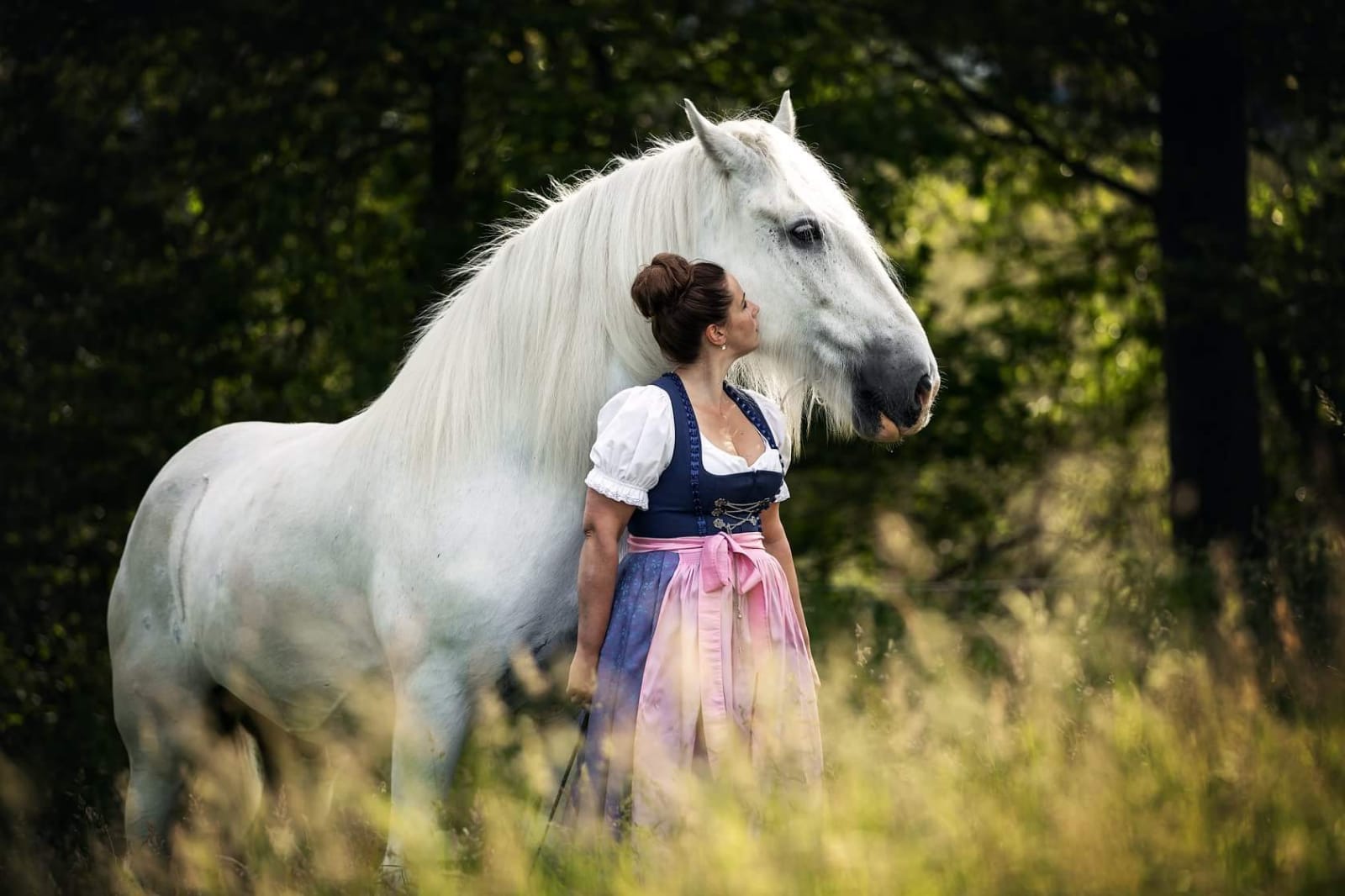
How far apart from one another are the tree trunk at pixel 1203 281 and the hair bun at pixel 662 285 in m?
5.07

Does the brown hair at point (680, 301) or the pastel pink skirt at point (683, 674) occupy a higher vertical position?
the brown hair at point (680, 301)

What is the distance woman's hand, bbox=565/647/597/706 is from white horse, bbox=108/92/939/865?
0.18 meters

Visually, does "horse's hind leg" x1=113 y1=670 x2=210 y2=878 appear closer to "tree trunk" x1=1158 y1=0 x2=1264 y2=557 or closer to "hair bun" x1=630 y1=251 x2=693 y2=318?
"hair bun" x1=630 y1=251 x2=693 y2=318

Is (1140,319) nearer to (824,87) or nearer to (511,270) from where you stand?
(824,87)

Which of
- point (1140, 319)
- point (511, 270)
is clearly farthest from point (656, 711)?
point (1140, 319)

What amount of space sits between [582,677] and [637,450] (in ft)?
1.71

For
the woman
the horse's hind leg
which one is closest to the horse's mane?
the woman

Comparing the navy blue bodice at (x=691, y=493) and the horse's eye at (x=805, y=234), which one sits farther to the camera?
the horse's eye at (x=805, y=234)

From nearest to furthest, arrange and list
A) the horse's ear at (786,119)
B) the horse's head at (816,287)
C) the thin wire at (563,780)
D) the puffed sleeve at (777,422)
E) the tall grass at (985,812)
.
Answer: the tall grass at (985,812)
the thin wire at (563,780)
the horse's head at (816,287)
the puffed sleeve at (777,422)
the horse's ear at (786,119)

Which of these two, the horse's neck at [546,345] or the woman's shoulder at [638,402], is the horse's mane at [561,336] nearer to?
the horse's neck at [546,345]

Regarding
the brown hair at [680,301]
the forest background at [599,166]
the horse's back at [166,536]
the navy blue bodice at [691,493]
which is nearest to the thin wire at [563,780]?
the navy blue bodice at [691,493]

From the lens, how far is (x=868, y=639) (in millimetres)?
6051

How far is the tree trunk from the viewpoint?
25.1 feet

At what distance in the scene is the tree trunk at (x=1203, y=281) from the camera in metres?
7.64
